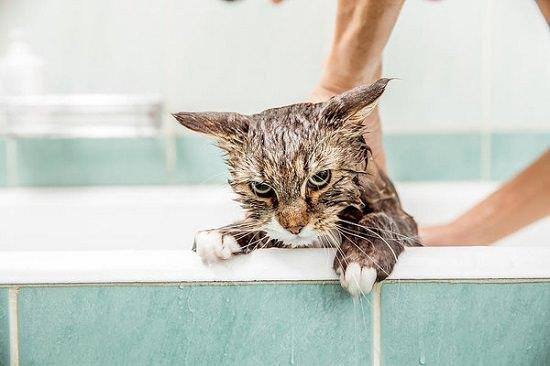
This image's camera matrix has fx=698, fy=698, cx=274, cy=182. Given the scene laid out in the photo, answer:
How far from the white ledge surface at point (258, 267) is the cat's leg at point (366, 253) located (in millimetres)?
18

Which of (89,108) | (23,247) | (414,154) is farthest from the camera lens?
(414,154)

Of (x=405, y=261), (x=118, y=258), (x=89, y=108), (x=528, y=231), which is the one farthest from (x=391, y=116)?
(x=118, y=258)

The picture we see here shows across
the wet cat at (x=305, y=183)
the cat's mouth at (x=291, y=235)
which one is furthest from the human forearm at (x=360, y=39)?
the cat's mouth at (x=291, y=235)

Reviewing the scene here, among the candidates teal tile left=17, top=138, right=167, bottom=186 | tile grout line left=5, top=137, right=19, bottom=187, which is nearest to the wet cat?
teal tile left=17, top=138, right=167, bottom=186

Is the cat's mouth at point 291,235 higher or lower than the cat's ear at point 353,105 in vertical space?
lower

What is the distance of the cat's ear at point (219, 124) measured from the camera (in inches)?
35.1

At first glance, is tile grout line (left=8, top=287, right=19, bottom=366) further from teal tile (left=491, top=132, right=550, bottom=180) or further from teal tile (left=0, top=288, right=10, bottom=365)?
teal tile (left=491, top=132, right=550, bottom=180)

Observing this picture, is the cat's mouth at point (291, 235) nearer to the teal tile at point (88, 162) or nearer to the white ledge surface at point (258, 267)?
the white ledge surface at point (258, 267)

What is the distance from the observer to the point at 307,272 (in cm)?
90

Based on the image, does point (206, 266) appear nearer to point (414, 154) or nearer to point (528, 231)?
point (528, 231)

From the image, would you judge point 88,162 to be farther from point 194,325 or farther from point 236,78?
point 194,325

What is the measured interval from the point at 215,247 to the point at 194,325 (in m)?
0.11

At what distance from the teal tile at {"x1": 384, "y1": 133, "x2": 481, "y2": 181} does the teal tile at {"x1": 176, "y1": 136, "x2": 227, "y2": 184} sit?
1.50 ft

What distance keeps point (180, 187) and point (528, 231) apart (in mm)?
847
